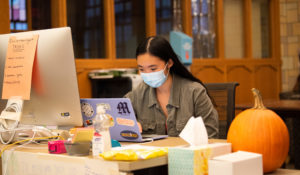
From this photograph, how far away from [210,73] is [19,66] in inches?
183

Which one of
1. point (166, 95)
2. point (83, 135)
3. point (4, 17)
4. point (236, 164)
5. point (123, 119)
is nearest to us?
point (236, 164)

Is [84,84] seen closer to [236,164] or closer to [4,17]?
[4,17]

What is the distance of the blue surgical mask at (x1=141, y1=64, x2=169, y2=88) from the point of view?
2348 mm

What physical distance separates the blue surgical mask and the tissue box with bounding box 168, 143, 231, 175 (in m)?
1.02

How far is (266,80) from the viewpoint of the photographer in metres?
7.12

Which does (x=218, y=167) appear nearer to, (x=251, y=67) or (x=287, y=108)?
(x=287, y=108)

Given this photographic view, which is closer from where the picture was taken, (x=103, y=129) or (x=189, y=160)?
(x=189, y=160)

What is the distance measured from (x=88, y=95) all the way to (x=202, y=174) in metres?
3.71

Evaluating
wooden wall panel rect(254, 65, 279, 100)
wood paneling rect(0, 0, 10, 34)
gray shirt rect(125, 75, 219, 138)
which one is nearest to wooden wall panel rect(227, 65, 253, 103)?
wooden wall panel rect(254, 65, 279, 100)

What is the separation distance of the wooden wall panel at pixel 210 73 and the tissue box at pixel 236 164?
15.7 feet

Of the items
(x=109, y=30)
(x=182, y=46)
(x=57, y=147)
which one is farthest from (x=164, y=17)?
(x=57, y=147)

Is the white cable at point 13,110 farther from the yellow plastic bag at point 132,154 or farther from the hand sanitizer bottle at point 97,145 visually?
the yellow plastic bag at point 132,154

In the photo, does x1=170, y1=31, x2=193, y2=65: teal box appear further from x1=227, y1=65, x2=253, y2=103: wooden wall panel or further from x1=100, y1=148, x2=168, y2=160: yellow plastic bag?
x1=100, y1=148, x2=168, y2=160: yellow plastic bag

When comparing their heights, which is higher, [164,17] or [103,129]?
[164,17]
